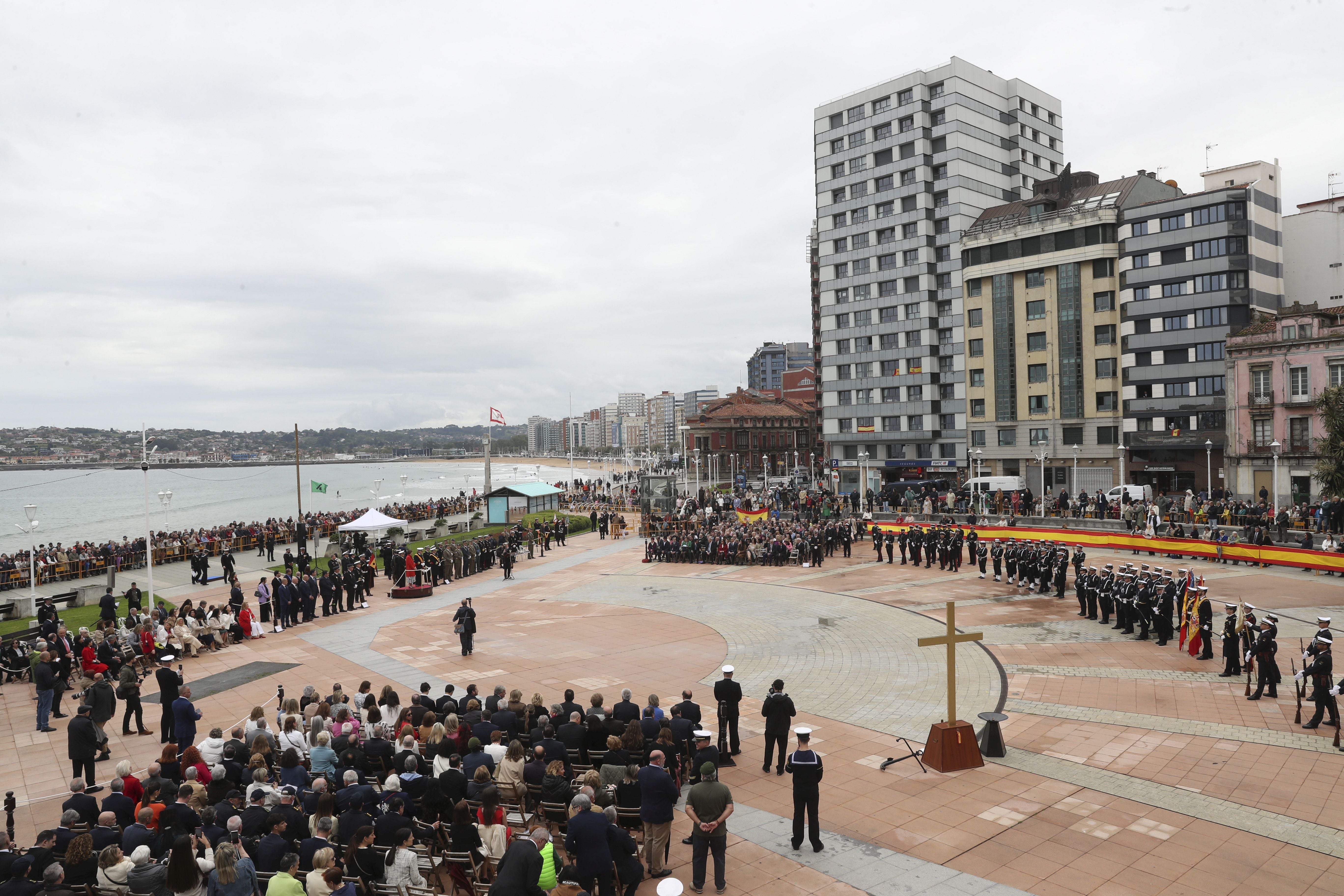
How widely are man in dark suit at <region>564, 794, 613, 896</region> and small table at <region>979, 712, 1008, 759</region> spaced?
22.9ft

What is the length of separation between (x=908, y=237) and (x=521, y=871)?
225ft

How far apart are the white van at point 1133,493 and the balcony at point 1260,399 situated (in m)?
7.05

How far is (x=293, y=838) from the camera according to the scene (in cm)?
Answer: 805

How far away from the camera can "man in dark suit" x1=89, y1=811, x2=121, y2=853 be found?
26.0 feet

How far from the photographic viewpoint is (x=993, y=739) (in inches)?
470

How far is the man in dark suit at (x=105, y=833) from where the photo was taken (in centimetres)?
792

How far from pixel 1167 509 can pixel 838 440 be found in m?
38.1

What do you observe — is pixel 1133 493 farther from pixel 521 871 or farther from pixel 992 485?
pixel 521 871

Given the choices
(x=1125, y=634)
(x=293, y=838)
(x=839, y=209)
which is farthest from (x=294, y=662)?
(x=839, y=209)

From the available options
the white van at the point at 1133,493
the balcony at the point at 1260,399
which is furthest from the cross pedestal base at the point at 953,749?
the balcony at the point at 1260,399

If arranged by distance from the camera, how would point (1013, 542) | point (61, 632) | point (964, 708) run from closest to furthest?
point (964, 708), point (61, 632), point (1013, 542)

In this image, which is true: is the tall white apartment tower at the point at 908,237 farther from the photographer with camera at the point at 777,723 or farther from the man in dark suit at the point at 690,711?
the man in dark suit at the point at 690,711

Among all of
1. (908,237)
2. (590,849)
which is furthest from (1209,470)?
(590,849)

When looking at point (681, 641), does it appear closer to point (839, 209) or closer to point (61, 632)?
point (61, 632)
